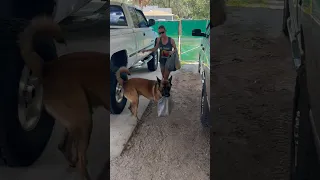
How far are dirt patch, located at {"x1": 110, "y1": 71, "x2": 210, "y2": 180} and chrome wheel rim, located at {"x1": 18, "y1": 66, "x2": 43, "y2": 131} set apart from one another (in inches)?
35.1

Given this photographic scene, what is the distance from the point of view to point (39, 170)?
1.32m

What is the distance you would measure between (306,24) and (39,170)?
1.20 meters

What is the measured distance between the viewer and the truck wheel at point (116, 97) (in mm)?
2367

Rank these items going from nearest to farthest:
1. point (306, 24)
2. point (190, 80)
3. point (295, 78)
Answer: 1. point (306, 24)
2. point (295, 78)
3. point (190, 80)

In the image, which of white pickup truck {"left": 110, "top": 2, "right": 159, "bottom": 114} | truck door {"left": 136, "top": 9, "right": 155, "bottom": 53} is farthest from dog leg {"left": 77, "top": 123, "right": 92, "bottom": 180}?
truck door {"left": 136, "top": 9, "right": 155, "bottom": 53}

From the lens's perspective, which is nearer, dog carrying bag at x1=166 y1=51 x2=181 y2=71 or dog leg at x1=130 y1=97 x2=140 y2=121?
dog carrying bag at x1=166 y1=51 x2=181 y2=71

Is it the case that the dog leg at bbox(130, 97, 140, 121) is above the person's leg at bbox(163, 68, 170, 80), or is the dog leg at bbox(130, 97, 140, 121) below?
below

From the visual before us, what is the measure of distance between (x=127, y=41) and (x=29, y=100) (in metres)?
2.50

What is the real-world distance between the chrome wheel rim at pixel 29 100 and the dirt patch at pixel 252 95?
716 mm

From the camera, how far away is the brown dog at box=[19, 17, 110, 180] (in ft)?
4.01

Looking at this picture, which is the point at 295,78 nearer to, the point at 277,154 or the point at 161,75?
the point at 277,154

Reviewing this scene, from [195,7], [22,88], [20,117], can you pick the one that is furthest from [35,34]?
[195,7]

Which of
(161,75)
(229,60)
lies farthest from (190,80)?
(229,60)

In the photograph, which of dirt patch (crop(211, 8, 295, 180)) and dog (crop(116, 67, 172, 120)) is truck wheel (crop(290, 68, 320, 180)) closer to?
dirt patch (crop(211, 8, 295, 180))
